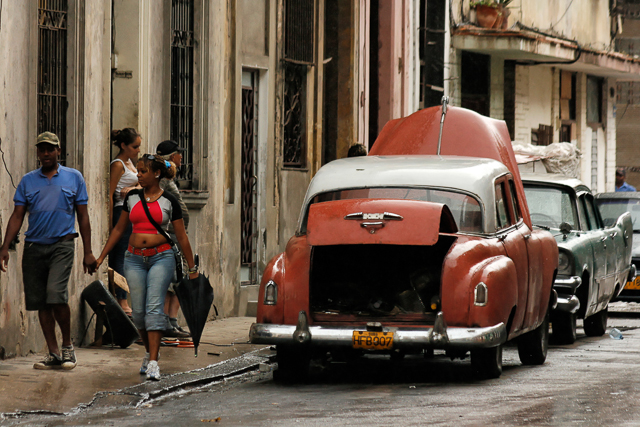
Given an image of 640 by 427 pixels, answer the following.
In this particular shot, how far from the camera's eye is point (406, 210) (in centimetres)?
974

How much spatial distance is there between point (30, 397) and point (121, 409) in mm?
691

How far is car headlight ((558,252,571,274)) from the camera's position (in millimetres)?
13109

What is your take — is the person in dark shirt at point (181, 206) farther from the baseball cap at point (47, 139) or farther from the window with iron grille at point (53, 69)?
the baseball cap at point (47, 139)

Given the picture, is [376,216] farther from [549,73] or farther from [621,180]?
[549,73]

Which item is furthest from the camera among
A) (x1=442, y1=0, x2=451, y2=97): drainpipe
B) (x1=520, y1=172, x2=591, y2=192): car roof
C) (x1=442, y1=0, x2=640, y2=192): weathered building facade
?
(x1=442, y1=0, x2=640, y2=192): weathered building facade

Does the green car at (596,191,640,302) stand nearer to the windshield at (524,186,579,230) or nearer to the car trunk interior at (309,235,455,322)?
the windshield at (524,186,579,230)

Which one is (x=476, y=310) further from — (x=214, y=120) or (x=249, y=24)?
(x=249, y=24)

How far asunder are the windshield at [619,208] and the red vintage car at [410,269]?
283 inches

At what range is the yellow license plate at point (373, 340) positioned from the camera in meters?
9.53

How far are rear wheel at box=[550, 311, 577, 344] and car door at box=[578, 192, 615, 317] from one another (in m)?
0.23

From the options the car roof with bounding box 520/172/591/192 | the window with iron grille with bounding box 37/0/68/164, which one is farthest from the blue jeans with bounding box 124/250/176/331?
the car roof with bounding box 520/172/591/192

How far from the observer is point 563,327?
528 inches

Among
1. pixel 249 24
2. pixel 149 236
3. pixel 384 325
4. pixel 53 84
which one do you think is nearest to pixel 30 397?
pixel 149 236

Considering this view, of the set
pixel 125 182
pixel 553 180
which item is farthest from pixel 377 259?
pixel 553 180
